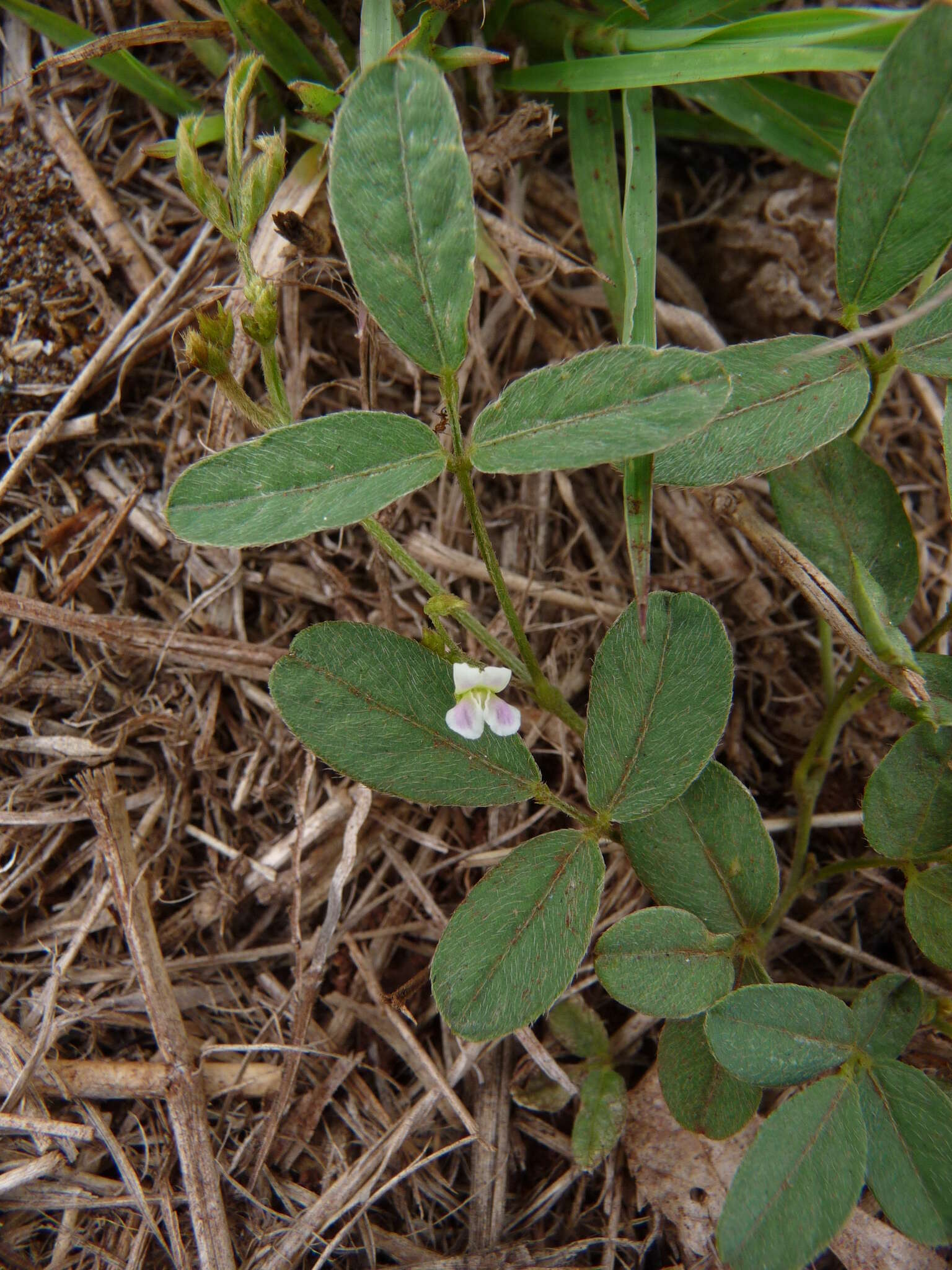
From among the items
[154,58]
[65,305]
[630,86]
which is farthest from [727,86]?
[65,305]

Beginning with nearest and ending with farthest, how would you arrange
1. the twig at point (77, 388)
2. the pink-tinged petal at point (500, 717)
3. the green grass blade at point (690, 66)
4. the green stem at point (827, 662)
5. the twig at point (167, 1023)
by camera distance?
the pink-tinged petal at point (500, 717) < the green grass blade at point (690, 66) < the twig at point (167, 1023) < the green stem at point (827, 662) < the twig at point (77, 388)

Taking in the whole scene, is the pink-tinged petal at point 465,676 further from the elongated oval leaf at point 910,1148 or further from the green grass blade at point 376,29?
the green grass blade at point 376,29

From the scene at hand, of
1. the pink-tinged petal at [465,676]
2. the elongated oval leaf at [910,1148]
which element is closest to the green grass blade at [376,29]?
the pink-tinged petal at [465,676]

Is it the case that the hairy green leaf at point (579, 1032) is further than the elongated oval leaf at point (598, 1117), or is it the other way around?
the hairy green leaf at point (579, 1032)

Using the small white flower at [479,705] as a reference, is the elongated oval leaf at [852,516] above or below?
below

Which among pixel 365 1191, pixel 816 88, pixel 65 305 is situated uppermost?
pixel 65 305

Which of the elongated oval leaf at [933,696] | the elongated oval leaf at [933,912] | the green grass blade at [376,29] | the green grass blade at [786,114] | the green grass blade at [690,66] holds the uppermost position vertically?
the green grass blade at [376,29]

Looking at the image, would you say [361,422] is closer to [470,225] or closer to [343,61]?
[470,225]
